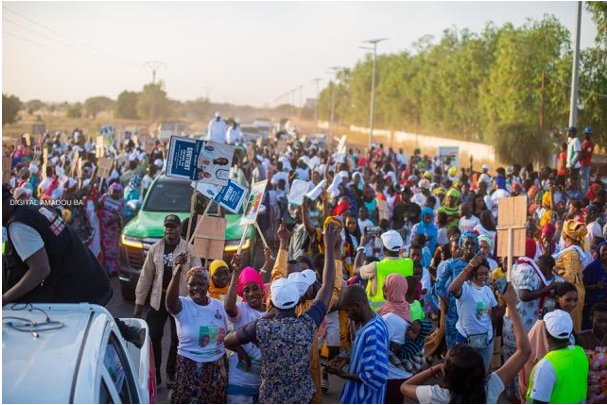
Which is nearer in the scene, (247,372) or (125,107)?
(247,372)

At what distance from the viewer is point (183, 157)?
30.4 ft

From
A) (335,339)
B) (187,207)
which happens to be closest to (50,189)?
(187,207)

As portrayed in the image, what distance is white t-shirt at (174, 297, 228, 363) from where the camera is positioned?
643cm

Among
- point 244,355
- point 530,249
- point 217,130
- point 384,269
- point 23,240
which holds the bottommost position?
point 244,355

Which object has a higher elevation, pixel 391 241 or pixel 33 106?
pixel 33 106

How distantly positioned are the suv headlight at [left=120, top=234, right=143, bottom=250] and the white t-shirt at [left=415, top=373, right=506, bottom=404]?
8061mm

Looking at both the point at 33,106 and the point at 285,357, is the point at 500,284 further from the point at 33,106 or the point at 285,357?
the point at 33,106

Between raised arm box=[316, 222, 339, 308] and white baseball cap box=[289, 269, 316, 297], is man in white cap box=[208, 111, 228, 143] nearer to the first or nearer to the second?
raised arm box=[316, 222, 339, 308]

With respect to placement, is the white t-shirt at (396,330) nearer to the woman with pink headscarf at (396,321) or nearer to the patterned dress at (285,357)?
the woman with pink headscarf at (396,321)

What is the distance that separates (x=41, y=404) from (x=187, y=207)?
1035 centimetres

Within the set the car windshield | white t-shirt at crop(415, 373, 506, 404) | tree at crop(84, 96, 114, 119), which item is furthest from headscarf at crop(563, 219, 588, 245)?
tree at crop(84, 96, 114, 119)

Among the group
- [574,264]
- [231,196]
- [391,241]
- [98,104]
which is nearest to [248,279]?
[391,241]

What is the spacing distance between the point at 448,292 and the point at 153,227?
580cm

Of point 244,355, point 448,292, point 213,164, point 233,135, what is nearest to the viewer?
point 244,355
